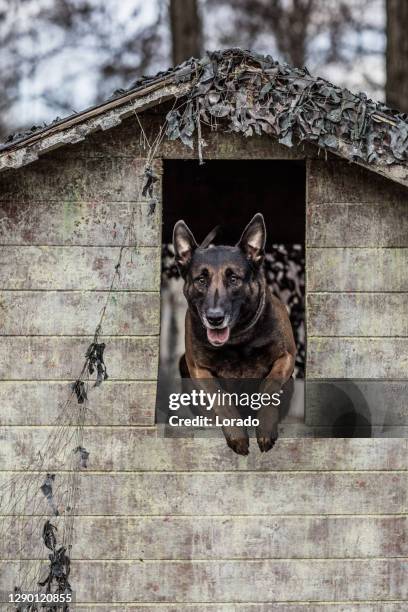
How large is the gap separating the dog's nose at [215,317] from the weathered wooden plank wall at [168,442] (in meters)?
0.59

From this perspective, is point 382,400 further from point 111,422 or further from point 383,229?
point 111,422

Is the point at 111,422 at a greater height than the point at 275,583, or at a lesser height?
greater

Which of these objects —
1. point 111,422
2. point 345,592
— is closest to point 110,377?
point 111,422

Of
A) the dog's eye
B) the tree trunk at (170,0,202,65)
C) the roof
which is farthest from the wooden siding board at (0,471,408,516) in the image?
the tree trunk at (170,0,202,65)

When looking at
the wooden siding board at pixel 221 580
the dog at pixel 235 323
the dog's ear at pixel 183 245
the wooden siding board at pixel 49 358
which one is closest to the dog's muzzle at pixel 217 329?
the dog at pixel 235 323

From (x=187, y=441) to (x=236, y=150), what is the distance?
1611mm

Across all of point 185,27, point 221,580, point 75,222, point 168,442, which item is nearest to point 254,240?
point 75,222

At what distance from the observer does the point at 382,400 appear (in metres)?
5.01

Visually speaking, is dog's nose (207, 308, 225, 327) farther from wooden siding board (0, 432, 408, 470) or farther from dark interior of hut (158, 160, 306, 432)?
dark interior of hut (158, 160, 306, 432)

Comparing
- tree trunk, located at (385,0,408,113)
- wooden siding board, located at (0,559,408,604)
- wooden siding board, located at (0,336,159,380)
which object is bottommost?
wooden siding board, located at (0,559,408,604)

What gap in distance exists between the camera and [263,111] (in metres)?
4.64

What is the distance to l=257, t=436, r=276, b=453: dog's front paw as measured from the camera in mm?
4828

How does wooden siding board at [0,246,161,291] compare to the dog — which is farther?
wooden siding board at [0,246,161,291]

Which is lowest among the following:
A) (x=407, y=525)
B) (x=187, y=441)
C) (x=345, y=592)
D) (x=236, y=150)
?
(x=345, y=592)
